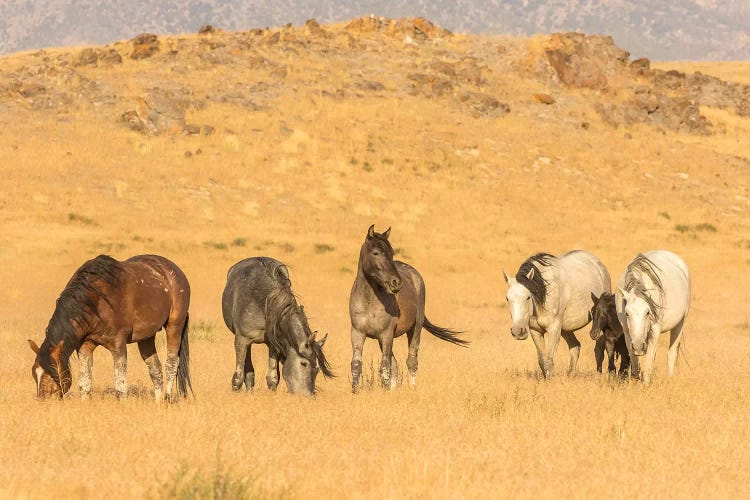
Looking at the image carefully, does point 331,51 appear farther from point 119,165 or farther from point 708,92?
point 708,92

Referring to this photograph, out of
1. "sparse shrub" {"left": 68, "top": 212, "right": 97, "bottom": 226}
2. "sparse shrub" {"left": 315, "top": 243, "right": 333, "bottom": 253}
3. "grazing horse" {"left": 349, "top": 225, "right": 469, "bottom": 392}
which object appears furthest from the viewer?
"sparse shrub" {"left": 68, "top": 212, "right": 97, "bottom": 226}

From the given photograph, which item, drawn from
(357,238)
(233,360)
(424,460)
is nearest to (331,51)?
(357,238)

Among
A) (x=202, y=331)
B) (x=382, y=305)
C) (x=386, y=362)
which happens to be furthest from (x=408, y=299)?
(x=202, y=331)

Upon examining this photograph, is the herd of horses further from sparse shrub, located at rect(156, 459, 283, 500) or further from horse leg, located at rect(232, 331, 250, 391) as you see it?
sparse shrub, located at rect(156, 459, 283, 500)

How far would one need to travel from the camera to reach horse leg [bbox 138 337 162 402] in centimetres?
1165

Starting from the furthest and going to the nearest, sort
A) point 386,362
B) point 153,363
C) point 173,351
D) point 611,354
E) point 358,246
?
point 358,246
point 611,354
point 386,362
point 173,351
point 153,363

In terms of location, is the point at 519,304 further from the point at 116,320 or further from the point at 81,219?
the point at 81,219

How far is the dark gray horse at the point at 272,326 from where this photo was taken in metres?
11.9

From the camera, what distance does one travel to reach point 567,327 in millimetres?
15250

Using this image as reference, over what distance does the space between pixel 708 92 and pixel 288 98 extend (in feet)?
110

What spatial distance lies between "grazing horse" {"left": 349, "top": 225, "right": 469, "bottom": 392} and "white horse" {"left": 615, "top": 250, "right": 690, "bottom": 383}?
3.12 m

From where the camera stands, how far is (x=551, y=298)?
14.4 meters

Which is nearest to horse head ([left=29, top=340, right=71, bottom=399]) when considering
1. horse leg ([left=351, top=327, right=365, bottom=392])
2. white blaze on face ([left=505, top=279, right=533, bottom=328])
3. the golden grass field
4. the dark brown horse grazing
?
the dark brown horse grazing

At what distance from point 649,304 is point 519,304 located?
184 cm
